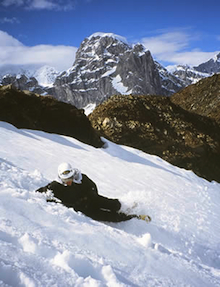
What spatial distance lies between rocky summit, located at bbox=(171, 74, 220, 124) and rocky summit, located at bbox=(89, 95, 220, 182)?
12.4 m

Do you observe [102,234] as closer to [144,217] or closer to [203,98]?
[144,217]

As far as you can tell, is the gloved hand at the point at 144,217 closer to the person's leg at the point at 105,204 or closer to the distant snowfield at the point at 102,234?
the distant snowfield at the point at 102,234

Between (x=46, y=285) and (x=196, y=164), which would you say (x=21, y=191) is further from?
(x=196, y=164)

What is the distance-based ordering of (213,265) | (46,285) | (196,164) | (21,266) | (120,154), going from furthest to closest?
(196,164), (120,154), (213,265), (21,266), (46,285)

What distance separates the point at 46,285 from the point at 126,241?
225 centimetres

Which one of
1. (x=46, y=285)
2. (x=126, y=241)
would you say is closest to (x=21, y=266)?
(x=46, y=285)

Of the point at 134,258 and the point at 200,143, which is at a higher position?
the point at 200,143

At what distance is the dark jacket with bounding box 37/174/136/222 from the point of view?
18.2 ft

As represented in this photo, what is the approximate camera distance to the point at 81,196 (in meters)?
5.67

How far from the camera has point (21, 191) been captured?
5426mm

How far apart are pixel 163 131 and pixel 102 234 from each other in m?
14.5

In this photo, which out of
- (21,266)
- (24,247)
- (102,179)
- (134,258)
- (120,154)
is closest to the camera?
(21,266)

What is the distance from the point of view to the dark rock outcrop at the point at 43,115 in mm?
13123

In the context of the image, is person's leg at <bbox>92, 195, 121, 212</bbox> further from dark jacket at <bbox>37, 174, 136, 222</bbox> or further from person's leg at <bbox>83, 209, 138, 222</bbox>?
person's leg at <bbox>83, 209, 138, 222</bbox>
